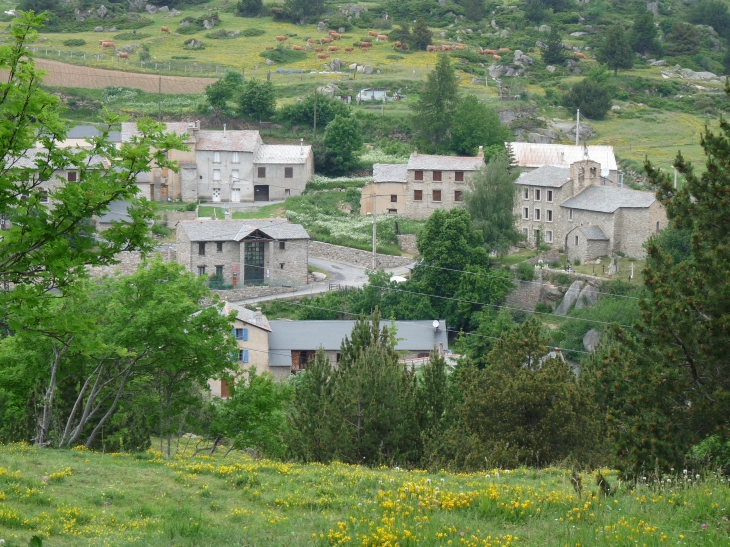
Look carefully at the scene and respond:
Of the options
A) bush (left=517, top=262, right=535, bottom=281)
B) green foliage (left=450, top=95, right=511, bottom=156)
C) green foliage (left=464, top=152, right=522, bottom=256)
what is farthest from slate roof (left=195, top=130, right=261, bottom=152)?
bush (left=517, top=262, right=535, bottom=281)

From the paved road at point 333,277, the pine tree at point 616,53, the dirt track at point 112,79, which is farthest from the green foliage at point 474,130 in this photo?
the pine tree at point 616,53

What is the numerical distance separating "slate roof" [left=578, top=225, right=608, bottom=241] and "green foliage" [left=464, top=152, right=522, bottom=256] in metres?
4.41

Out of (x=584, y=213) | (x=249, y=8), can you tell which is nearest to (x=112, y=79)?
(x=249, y=8)

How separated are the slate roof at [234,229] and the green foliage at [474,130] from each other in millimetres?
22371

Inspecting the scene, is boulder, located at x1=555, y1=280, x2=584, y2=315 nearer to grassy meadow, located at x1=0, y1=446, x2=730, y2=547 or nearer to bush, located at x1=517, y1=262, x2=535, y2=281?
bush, located at x1=517, y1=262, x2=535, y2=281

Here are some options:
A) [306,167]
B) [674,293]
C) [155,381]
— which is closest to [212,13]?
[306,167]

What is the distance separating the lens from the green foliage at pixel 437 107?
7819cm

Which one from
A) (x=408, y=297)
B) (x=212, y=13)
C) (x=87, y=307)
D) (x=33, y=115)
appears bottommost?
(x=408, y=297)

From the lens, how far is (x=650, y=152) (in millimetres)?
78188

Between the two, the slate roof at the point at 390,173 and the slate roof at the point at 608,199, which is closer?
the slate roof at the point at 608,199

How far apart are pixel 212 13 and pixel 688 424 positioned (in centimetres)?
10457

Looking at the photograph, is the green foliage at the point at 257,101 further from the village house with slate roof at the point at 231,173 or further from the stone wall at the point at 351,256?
the stone wall at the point at 351,256

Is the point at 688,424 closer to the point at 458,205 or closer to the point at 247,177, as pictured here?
the point at 458,205

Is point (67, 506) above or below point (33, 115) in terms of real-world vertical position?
below
